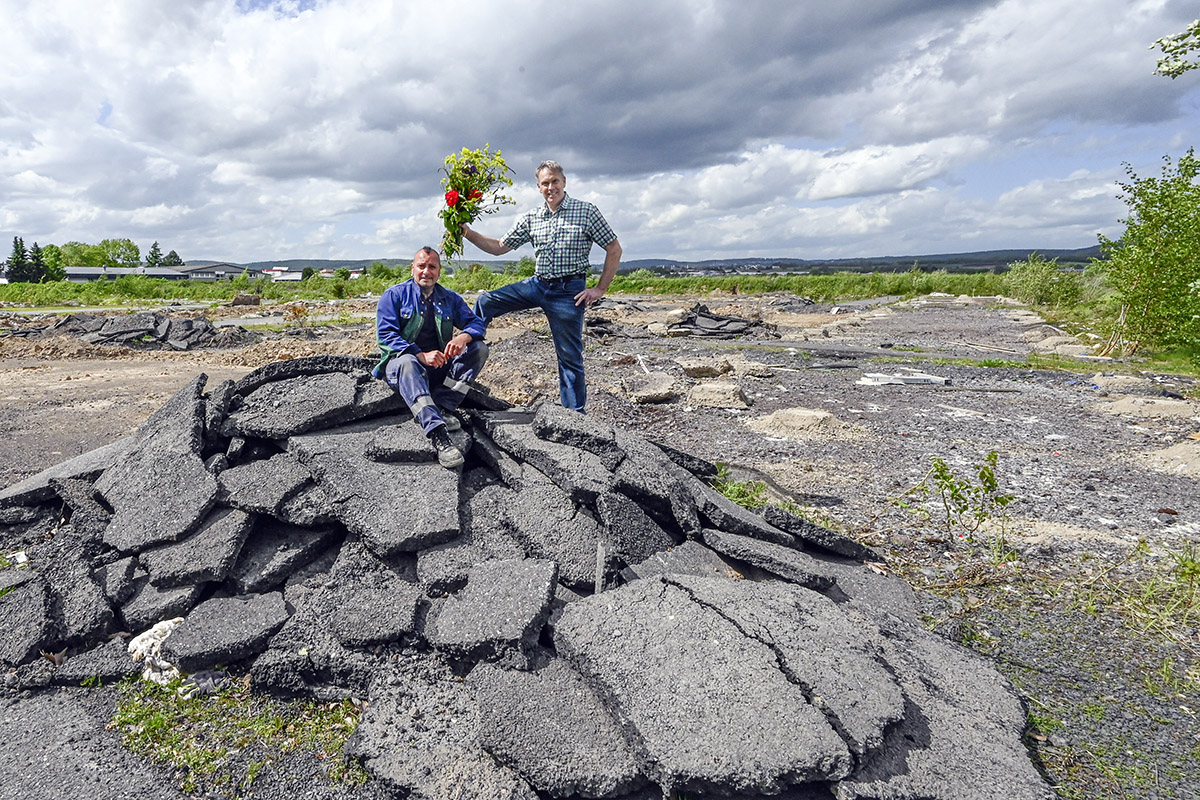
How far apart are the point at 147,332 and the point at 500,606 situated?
2000 cm

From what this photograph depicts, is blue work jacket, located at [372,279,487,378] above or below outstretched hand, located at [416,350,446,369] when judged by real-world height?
above

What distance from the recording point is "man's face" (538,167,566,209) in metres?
5.25

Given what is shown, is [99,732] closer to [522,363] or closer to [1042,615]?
[1042,615]

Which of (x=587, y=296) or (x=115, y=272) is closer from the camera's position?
(x=587, y=296)

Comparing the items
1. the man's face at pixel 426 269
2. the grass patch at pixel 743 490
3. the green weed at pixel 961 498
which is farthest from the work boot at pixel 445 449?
the green weed at pixel 961 498

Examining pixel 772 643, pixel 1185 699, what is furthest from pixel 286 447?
pixel 1185 699

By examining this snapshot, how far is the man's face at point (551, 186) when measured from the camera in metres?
5.25

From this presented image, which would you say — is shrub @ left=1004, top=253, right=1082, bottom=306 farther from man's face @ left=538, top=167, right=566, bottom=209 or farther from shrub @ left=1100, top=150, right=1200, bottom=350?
man's face @ left=538, top=167, right=566, bottom=209

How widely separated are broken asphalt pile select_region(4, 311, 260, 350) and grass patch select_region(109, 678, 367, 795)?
1755cm

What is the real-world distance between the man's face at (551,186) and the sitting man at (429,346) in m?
1.08

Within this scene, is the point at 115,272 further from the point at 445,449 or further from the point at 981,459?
the point at 981,459

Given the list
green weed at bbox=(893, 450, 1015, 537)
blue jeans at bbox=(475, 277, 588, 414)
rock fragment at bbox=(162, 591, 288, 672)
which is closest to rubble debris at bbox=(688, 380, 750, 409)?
green weed at bbox=(893, 450, 1015, 537)

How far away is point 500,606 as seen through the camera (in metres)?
3.09

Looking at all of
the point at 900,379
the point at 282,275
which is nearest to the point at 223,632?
the point at 900,379
